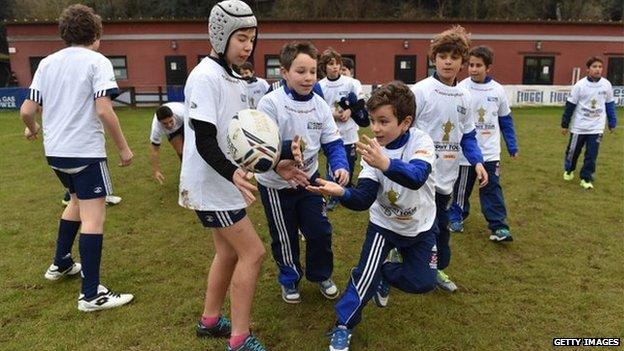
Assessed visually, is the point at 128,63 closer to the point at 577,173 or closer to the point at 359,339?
the point at 577,173

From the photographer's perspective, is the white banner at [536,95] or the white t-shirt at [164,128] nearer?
the white t-shirt at [164,128]

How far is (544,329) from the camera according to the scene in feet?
11.9

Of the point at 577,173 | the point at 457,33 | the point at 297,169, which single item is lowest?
the point at 577,173

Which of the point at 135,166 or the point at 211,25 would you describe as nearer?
the point at 211,25

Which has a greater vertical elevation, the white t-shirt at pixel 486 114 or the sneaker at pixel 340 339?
the white t-shirt at pixel 486 114

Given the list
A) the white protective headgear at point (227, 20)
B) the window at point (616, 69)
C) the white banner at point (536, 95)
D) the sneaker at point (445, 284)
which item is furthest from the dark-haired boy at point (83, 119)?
the window at point (616, 69)

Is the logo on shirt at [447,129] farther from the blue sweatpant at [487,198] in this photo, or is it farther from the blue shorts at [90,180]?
the blue shorts at [90,180]

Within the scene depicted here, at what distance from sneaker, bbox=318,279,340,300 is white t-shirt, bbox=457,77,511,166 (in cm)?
262

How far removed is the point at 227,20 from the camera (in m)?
2.85

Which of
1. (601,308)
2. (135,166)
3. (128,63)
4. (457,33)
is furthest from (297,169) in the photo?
(128,63)

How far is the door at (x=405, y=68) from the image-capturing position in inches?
1013

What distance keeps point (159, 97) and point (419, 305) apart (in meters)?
23.1

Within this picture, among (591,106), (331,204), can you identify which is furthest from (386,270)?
(591,106)

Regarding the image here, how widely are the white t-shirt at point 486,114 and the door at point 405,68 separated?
20.6m
